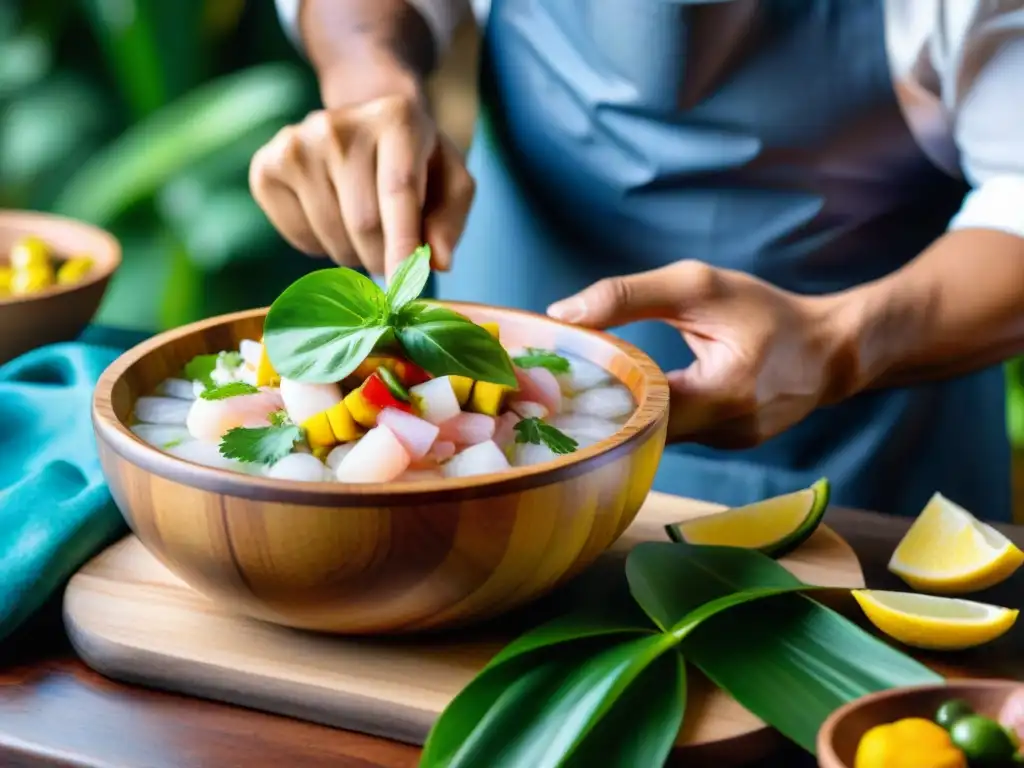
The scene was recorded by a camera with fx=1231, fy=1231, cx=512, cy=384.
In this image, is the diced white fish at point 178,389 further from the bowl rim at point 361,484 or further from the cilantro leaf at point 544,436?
the cilantro leaf at point 544,436

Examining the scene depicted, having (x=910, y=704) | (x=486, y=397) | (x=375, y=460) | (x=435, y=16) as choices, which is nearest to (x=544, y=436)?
(x=486, y=397)

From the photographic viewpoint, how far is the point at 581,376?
1.19 metres

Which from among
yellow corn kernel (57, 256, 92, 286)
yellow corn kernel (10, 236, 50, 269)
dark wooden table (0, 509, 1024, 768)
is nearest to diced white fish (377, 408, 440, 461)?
dark wooden table (0, 509, 1024, 768)

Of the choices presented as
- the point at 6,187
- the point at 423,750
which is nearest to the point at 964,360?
the point at 423,750

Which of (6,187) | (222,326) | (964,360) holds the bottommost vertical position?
(6,187)

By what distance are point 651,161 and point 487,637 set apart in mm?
949

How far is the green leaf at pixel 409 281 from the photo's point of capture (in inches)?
40.0

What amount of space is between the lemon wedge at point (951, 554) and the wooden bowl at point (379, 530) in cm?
29

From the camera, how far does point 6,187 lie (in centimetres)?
353

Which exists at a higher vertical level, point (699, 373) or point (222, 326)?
point (222, 326)

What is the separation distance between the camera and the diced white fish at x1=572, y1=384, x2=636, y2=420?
1.11m

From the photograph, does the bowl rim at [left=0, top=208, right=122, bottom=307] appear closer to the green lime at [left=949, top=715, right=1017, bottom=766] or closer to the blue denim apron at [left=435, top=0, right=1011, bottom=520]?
the blue denim apron at [left=435, top=0, right=1011, bottom=520]

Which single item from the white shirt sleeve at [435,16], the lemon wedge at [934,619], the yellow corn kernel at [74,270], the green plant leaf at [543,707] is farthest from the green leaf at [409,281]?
the white shirt sleeve at [435,16]

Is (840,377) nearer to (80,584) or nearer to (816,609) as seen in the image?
(816,609)
